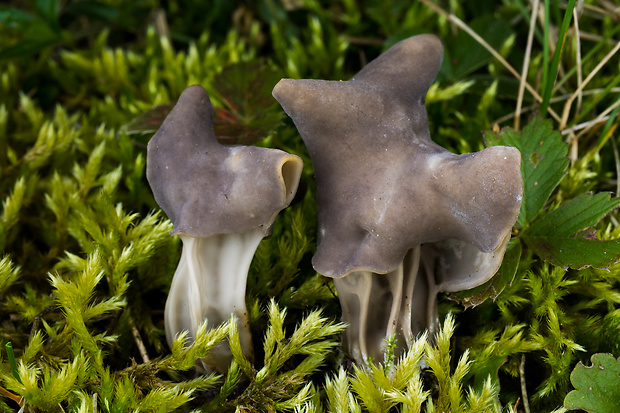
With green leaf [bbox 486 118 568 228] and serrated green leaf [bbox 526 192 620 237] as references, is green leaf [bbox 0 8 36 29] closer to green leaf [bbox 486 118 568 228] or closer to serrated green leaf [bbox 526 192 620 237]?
green leaf [bbox 486 118 568 228]

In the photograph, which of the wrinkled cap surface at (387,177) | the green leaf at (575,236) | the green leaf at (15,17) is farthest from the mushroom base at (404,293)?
the green leaf at (15,17)

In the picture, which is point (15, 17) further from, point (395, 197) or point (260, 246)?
point (395, 197)

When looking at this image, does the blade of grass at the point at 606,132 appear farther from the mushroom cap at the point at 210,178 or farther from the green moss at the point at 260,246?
the mushroom cap at the point at 210,178

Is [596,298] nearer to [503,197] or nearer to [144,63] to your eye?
[503,197]

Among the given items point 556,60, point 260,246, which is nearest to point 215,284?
point 260,246

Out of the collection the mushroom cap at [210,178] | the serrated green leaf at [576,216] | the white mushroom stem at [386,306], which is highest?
the mushroom cap at [210,178]

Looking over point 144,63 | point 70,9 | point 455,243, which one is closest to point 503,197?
point 455,243
